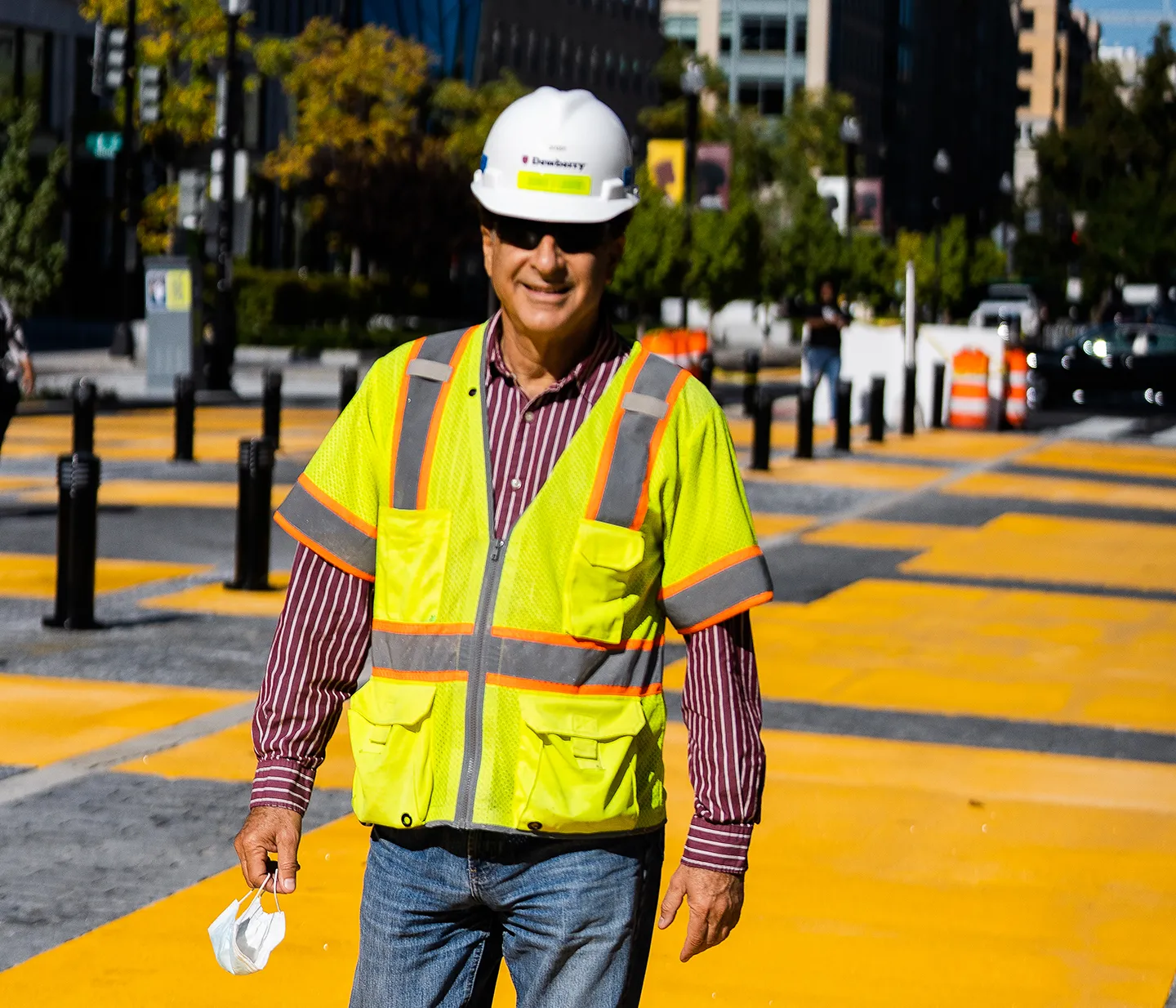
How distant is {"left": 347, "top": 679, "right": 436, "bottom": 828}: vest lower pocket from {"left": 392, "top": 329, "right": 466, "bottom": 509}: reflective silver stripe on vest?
280mm

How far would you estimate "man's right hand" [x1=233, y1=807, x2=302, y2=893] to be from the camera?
3484 millimetres

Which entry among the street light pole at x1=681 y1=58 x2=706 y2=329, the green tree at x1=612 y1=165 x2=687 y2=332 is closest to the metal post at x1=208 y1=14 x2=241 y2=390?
the street light pole at x1=681 y1=58 x2=706 y2=329

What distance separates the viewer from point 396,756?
335 centimetres

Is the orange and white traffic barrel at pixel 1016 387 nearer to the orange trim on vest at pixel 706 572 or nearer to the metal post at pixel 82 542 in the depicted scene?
the metal post at pixel 82 542

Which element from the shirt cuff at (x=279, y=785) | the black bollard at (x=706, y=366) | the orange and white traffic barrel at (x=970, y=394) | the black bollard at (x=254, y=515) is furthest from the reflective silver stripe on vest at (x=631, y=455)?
the orange and white traffic barrel at (x=970, y=394)

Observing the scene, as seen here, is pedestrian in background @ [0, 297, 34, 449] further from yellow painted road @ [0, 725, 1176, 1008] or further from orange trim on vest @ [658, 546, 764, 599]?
orange trim on vest @ [658, 546, 764, 599]

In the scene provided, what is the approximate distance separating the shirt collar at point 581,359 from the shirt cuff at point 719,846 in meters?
0.66

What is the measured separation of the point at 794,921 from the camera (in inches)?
247

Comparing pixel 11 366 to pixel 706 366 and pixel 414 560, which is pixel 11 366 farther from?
pixel 706 366

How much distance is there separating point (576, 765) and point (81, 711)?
592 cm

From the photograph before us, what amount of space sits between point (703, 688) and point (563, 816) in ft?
1.01

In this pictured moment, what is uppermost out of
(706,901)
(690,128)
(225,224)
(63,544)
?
(690,128)

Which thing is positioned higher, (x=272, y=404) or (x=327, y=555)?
(x=327, y=555)

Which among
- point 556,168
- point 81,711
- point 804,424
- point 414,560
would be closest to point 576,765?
point 414,560
